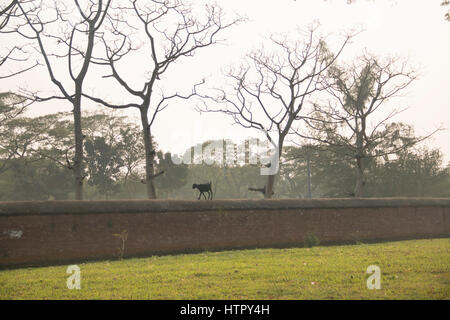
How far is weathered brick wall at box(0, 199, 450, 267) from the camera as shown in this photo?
11.9 metres

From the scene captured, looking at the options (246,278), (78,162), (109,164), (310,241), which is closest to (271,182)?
(310,241)

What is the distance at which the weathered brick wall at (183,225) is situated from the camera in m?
11.9

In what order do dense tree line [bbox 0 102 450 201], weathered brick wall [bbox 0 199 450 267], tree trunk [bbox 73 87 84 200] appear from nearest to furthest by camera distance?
1. weathered brick wall [bbox 0 199 450 267]
2. tree trunk [bbox 73 87 84 200]
3. dense tree line [bbox 0 102 450 201]

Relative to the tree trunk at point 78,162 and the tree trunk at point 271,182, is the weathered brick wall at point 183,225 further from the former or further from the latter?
the tree trunk at point 271,182

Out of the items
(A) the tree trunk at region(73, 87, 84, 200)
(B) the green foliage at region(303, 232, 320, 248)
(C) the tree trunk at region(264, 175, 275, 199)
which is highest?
(A) the tree trunk at region(73, 87, 84, 200)

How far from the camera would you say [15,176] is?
42.5 meters

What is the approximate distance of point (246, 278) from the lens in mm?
8633

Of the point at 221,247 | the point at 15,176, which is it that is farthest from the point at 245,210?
the point at 15,176

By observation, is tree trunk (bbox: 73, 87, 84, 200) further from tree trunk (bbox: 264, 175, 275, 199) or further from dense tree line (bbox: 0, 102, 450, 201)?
dense tree line (bbox: 0, 102, 450, 201)

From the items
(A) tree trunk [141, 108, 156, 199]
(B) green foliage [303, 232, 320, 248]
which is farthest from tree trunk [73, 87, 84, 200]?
(B) green foliage [303, 232, 320, 248]

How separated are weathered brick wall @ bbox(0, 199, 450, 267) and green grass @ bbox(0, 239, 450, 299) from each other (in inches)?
36.4

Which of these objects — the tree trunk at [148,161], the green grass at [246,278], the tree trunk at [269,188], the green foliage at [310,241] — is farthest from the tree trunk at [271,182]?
the green grass at [246,278]

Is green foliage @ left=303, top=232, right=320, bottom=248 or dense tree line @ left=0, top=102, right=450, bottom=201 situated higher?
dense tree line @ left=0, top=102, right=450, bottom=201
